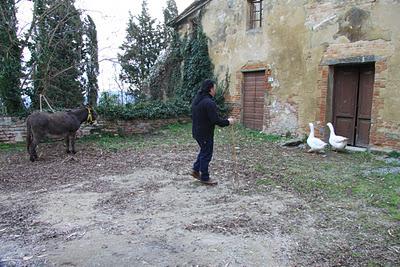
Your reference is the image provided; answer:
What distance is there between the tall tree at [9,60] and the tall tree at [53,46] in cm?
46

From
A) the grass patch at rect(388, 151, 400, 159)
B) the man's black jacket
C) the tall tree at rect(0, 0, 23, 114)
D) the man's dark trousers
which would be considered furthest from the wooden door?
the tall tree at rect(0, 0, 23, 114)

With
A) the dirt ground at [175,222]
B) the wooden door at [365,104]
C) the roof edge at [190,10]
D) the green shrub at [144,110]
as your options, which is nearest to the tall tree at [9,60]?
the green shrub at [144,110]

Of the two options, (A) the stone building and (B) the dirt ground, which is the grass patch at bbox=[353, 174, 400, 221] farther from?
(A) the stone building

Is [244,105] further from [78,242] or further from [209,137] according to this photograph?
[78,242]

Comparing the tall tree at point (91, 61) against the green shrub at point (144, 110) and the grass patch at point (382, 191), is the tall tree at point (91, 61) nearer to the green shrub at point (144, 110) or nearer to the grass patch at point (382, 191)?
the green shrub at point (144, 110)

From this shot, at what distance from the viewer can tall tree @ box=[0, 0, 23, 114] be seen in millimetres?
9828

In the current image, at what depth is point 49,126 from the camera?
7.92m

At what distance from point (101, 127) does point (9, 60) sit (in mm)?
3400

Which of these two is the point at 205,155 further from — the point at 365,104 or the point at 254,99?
the point at 254,99

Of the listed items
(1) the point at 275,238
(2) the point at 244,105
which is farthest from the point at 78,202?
(2) the point at 244,105

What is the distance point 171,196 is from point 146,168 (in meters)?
1.97

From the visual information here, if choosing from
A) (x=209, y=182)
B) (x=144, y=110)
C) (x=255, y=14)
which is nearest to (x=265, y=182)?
(x=209, y=182)

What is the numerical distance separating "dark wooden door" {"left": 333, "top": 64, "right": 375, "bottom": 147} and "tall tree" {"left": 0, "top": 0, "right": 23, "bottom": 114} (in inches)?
386

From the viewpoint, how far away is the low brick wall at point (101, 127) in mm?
9766
